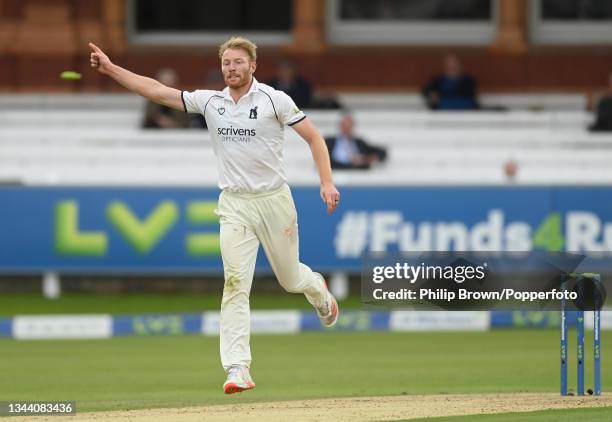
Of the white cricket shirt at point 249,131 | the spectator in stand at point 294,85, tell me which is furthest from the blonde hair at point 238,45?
the spectator in stand at point 294,85

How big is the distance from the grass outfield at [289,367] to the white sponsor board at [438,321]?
23 centimetres

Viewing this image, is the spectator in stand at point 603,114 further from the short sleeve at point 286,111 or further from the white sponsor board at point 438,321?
the short sleeve at point 286,111

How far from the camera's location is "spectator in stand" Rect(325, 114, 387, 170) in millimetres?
18703

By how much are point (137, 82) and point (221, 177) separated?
0.75m

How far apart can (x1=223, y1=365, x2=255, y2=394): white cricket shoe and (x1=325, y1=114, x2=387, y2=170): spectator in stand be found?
30.5ft

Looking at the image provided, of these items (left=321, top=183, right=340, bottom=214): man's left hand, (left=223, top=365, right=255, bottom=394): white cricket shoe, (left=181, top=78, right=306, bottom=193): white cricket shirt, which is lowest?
(left=223, top=365, right=255, bottom=394): white cricket shoe

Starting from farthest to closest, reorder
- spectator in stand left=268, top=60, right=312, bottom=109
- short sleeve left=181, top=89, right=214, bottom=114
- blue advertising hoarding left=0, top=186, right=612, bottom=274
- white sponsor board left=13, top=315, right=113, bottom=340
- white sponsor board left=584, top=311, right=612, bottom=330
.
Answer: spectator in stand left=268, top=60, right=312, bottom=109 → blue advertising hoarding left=0, top=186, right=612, bottom=274 → white sponsor board left=584, top=311, right=612, bottom=330 → white sponsor board left=13, top=315, right=113, bottom=340 → short sleeve left=181, top=89, right=214, bottom=114

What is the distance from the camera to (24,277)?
1808 centimetres

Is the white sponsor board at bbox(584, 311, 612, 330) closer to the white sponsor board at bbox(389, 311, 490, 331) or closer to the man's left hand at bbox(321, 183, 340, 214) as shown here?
the white sponsor board at bbox(389, 311, 490, 331)

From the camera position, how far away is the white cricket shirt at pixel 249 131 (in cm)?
953

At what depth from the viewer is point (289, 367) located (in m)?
13.2

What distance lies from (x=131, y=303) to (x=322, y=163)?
27.4 feet

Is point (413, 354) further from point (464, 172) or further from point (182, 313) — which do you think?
point (464, 172)

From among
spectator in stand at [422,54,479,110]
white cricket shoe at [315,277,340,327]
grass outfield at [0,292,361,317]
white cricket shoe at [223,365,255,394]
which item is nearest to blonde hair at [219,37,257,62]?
white cricket shoe at [315,277,340,327]
